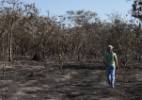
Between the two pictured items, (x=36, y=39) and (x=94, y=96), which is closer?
(x=94, y=96)

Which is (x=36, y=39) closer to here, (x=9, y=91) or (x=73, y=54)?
(x=73, y=54)

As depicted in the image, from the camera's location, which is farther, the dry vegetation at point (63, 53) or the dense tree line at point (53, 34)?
the dense tree line at point (53, 34)

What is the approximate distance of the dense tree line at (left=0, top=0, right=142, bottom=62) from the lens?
51.1 meters

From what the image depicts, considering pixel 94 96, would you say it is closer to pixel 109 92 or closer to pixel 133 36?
pixel 109 92

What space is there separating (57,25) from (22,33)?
182 inches

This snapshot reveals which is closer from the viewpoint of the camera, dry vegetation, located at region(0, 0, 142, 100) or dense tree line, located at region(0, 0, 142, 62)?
dry vegetation, located at region(0, 0, 142, 100)

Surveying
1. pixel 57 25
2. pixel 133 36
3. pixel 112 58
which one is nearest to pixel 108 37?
pixel 133 36

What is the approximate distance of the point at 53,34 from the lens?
203 ft

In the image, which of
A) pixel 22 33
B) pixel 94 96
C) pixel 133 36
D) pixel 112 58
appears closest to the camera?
pixel 94 96

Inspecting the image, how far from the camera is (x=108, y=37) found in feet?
168

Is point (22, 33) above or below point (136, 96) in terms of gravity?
above

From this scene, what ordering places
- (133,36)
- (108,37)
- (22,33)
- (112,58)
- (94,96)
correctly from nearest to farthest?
(94,96) → (112,58) → (133,36) → (108,37) → (22,33)

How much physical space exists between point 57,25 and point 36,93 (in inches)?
1774

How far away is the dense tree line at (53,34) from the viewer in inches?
2010
